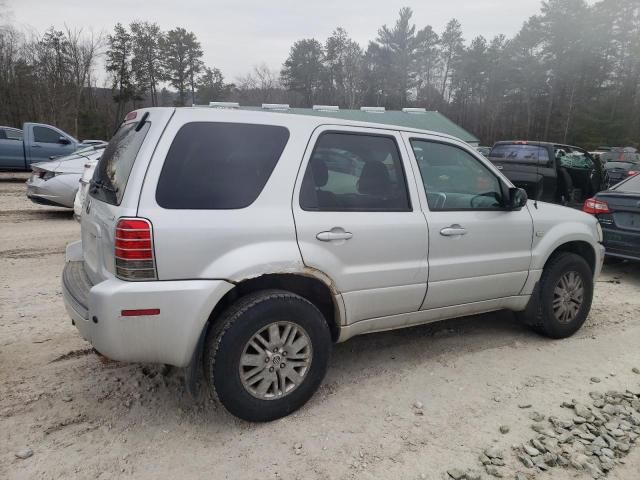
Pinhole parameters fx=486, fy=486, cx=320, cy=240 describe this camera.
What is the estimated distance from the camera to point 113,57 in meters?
46.8

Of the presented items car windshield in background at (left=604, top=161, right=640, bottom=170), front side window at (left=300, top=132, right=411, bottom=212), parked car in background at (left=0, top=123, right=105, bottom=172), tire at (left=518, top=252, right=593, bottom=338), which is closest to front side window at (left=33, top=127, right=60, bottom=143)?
parked car in background at (left=0, top=123, right=105, bottom=172)

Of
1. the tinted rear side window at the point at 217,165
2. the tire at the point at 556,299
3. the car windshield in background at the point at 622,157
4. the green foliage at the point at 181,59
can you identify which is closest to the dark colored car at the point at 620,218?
the tire at the point at 556,299

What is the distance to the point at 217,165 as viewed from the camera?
2.83 meters

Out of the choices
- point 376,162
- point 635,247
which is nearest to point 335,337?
point 376,162

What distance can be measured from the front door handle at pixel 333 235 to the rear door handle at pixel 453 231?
0.84 m

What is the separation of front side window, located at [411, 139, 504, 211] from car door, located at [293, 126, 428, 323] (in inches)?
7.8

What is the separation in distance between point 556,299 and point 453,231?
1.47 m

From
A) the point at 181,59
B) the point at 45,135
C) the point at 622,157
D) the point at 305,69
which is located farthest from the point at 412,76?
the point at 45,135

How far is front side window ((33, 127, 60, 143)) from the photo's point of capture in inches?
595

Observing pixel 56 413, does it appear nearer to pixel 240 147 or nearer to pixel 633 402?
pixel 240 147

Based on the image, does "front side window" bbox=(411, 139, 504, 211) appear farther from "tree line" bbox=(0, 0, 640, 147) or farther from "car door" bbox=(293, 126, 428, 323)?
"tree line" bbox=(0, 0, 640, 147)

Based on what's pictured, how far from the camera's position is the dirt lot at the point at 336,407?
2.67 m

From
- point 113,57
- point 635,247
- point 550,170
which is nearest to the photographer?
point 635,247

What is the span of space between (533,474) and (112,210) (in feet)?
8.99
